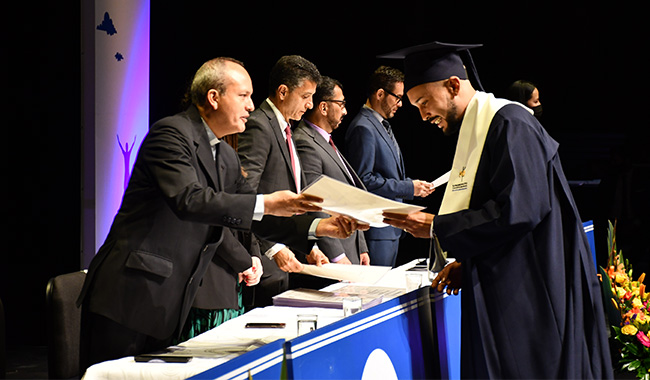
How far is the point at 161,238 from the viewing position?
84.0 inches

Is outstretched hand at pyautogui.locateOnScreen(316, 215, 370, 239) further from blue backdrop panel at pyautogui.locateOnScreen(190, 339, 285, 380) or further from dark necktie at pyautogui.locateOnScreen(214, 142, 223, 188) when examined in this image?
blue backdrop panel at pyautogui.locateOnScreen(190, 339, 285, 380)

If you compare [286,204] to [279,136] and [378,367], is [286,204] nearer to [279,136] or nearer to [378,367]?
[378,367]

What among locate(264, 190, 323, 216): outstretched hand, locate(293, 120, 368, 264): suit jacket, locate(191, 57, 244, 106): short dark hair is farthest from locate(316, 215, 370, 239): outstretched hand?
locate(293, 120, 368, 264): suit jacket

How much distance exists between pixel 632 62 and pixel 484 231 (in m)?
5.61

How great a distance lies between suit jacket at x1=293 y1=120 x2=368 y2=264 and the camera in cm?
378

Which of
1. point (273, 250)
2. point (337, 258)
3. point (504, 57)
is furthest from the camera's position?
point (504, 57)

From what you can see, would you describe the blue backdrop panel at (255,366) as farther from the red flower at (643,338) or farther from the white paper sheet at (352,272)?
the red flower at (643,338)

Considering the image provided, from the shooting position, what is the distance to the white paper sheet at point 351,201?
6.48ft

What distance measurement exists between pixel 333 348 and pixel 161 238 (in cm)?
76

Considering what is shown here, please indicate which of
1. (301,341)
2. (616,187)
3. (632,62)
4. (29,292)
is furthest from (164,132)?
(632,62)

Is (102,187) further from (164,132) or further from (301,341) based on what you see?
(301,341)

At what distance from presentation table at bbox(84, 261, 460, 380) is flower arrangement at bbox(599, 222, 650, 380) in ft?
3.69

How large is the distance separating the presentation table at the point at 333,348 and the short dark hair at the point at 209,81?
787mm

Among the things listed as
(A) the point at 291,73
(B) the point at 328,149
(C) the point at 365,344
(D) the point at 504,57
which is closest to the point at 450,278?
(C) the point at 365,344
